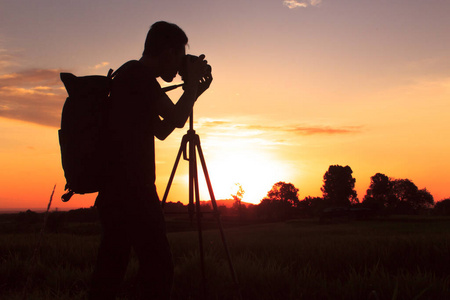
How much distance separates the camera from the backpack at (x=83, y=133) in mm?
2027

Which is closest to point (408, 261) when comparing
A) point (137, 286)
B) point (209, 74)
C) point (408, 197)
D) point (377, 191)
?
point (137, 286)

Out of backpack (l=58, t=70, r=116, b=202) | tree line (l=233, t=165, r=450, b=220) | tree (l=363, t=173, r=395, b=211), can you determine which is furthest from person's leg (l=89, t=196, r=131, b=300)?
tree (l=363, t=173, r=395, b=211)

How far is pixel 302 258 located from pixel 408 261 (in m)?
2.00

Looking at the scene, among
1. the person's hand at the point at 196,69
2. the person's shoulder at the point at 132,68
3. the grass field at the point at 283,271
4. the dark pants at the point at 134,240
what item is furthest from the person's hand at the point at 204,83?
the grass field at the point at 283,271

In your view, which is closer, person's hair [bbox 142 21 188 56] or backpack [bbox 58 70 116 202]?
backpack [bbox 58 70 116 202]

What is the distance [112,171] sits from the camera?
208cm

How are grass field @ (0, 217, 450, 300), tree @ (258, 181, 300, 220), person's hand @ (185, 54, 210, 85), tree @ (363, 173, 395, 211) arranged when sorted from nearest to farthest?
person's hand @ (185, 54, 210, 85) → grass field @ (0, 217, 450, 300) → tree @ (258, 181, 300, 220) → tree @ (363, 173, 395, 211)

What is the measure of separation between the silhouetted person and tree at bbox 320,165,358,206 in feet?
259

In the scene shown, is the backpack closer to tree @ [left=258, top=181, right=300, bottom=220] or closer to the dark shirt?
the dark shirt

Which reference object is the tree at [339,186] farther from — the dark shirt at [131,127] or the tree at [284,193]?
the dark shirt at [131,127]

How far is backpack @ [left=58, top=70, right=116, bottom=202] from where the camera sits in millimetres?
2027

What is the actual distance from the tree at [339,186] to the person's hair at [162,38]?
259ft

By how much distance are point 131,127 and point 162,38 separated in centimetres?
75

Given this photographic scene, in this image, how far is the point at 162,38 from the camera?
7.66ft
